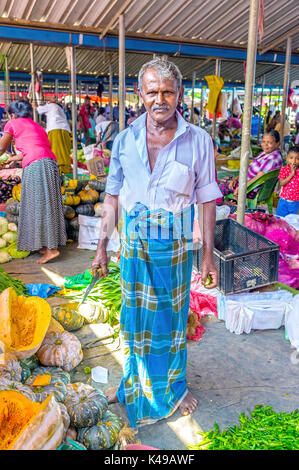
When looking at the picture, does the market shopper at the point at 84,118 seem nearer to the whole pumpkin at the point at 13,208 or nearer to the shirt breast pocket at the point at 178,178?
the whole pumpkin at the point at 13,208

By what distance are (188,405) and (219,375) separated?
16.7 inches

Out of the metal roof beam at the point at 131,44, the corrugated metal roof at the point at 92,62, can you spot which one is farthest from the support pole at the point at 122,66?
the corrugated metal roof at the point at 92,62

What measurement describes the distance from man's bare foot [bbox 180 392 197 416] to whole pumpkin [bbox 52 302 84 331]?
1.14m

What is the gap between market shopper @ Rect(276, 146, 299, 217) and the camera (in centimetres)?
476

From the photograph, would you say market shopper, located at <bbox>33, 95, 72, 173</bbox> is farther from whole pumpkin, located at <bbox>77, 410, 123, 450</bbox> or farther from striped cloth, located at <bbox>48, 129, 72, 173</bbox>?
whole pumpkin, located at <bbox>77, 410, 123, 450</bbox>

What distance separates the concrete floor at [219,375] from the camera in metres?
2.27

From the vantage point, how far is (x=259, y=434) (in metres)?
2.11

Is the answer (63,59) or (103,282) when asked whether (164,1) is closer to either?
(103,282)

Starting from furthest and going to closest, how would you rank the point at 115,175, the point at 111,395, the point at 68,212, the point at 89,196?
the point at 89,196, the point at 68,212, the point at 111,395, the point at 115,175

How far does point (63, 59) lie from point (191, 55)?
5789 millimetres

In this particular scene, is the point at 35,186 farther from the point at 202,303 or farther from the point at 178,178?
the point at 178,178

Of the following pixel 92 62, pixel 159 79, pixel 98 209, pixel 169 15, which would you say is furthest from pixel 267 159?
pixel 92 62

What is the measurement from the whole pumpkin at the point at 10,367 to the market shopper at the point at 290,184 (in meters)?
3.63
